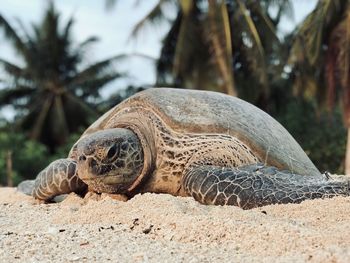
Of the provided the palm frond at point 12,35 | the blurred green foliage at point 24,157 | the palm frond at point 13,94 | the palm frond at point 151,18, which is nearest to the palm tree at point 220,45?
the palm frond at point 151,18

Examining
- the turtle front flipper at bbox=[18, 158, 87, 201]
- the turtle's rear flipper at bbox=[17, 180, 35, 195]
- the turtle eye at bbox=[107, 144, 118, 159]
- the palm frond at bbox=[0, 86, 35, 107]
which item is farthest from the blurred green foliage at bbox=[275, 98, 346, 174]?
the turtle eye at bbox=[107, 144, 118, 159]

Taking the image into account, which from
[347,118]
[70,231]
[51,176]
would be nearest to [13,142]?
[347,118]

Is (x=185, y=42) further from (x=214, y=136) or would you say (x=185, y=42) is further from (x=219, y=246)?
(x=219, y=246)

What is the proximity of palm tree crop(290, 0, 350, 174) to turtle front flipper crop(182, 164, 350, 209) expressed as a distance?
9.50 m

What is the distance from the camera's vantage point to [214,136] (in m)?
3.98

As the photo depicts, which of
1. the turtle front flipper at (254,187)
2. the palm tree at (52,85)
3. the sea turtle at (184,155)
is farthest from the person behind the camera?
the palm tree at (52,85)

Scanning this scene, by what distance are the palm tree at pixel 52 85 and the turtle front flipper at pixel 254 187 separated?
16.4m

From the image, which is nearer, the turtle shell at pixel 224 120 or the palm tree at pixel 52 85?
the turtle shell at pixel 224 120

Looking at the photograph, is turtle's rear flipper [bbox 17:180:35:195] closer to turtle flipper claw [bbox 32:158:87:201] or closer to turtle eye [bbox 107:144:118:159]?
turtle flipper claw [bbox 32:158:87:201]

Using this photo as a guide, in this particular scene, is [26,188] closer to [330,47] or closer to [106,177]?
[106,177]

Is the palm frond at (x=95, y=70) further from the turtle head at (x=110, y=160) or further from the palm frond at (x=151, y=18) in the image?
the turtle head at (x=110, y=160)

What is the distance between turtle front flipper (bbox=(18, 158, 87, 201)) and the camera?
4191mm

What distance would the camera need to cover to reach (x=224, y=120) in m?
4.05

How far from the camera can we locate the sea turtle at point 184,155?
345 centimetres
